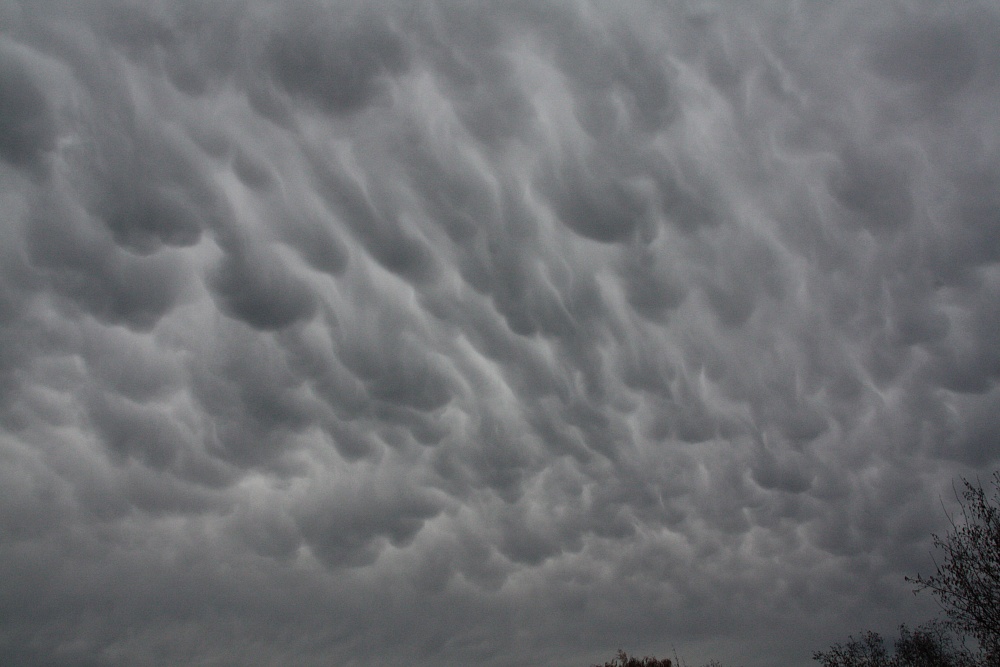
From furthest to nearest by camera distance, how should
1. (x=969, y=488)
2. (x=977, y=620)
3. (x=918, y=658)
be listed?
(x=918, y=658) < (x=969, y=488) < (x=977, y=620)

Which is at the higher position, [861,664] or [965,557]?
[965,557]

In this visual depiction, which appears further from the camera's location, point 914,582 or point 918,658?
point 918,658

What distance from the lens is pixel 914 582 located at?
35500 mm

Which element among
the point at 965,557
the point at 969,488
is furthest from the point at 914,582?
the point at 969,488

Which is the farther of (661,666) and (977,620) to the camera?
(661,666)

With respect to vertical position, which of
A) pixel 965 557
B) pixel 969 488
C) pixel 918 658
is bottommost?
pixel 918 658

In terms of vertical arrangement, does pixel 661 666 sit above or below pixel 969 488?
below

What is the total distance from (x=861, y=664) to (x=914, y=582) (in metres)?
46.2

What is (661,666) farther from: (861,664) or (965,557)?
(965,557)

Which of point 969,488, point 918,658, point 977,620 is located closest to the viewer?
point 977,620

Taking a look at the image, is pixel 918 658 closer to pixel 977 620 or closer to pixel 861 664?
pixel 861 664

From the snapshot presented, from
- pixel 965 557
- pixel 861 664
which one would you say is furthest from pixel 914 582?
pixel 861 664

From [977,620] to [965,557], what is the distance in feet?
10.1

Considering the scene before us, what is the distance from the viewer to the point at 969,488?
36219 mm
